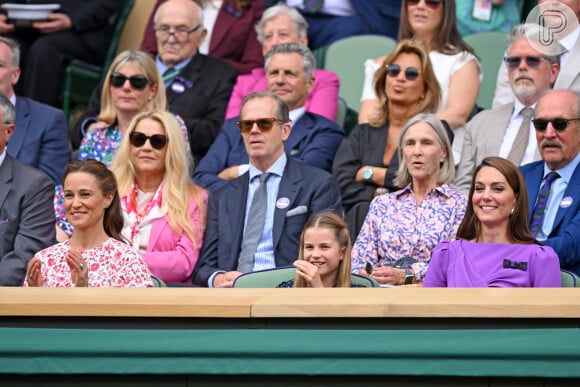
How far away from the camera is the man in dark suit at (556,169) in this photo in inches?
250

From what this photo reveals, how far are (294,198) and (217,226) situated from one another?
441 millimetres

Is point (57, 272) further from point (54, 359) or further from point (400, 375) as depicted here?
point (400, 375)

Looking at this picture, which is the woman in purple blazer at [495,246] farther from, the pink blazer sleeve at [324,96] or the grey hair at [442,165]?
the pink blazer sleeve at [324,96]

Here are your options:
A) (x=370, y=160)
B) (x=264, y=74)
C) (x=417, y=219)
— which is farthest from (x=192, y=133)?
(x=417, y=219)

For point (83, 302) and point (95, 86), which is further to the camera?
point (95, 86)

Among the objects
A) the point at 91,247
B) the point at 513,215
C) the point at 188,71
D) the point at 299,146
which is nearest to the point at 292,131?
the point at 299,146

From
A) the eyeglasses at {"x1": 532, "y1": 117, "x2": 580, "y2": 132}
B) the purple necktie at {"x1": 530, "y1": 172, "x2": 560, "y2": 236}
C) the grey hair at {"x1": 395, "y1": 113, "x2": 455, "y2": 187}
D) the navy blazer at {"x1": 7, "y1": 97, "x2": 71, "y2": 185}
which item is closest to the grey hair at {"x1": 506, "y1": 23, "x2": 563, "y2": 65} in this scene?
the eyeglasses at {"x1": 532, "y1": 117, "x2": 580, "y2": 132}

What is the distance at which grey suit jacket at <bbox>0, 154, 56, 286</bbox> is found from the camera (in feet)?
20.7

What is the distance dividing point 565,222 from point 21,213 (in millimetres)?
2740

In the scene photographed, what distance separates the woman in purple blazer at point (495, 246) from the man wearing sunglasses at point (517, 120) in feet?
4.76

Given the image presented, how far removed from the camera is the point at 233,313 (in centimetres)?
454

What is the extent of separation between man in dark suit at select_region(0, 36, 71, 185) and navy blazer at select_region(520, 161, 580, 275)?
267 cm

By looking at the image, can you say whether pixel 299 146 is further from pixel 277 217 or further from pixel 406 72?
pixel 277 217

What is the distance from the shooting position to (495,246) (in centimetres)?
564
